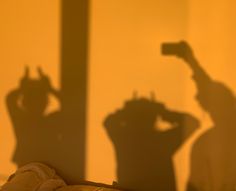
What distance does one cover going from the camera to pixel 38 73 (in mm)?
1625

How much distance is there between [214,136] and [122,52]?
60cm

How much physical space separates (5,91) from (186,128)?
100 centimetres

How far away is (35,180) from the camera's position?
1.49 meters

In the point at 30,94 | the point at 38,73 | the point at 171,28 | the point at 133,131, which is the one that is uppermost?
the point at 171,28

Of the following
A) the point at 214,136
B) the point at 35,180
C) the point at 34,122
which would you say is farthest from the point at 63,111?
the point at 214,136

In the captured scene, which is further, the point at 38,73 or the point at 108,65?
the point at 38,73

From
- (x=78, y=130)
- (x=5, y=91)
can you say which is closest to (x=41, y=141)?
(x=78, y=130)

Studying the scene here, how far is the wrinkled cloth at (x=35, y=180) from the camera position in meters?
1.41

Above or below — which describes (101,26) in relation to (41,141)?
above

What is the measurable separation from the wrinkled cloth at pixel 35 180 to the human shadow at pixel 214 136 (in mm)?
685

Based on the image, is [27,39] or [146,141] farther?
[27,39]

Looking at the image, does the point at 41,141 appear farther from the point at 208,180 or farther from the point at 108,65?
the point at 208,180

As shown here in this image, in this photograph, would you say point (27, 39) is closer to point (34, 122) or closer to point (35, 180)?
point (34, 122)

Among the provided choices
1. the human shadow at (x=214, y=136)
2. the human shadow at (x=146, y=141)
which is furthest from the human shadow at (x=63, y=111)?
the human shadow at (x=214, y=136)
